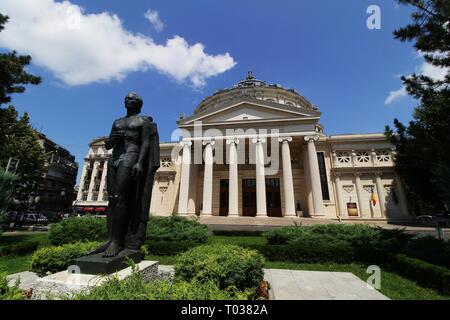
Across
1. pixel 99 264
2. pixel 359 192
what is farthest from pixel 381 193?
pixel 99 264

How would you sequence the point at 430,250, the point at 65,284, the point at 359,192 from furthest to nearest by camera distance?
the point at 359,192 < the point at 430,250 < the point at 65,284

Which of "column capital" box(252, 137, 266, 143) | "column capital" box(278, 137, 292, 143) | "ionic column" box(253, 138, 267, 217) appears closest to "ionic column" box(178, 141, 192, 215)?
"column capital" box(252, 137, 266, 143)

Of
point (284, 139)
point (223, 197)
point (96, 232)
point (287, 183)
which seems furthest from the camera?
point (223, 197)

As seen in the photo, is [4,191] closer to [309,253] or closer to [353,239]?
[309,253]

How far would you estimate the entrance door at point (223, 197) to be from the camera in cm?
3323

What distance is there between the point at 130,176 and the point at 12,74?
50.7 ft

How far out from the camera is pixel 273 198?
32531 millimetres

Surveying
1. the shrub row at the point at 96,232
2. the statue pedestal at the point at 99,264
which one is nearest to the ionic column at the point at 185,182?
the shrub row at the point at 96,232

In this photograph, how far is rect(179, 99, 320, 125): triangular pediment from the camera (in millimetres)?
28623

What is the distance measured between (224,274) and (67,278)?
2.79 meters

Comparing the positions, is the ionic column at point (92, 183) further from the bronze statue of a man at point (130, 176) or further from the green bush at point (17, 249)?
the bronze statue of a man at point (130, 176)

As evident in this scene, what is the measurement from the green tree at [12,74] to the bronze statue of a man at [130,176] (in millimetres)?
13715

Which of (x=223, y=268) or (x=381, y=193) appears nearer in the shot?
(x=223, y=268)

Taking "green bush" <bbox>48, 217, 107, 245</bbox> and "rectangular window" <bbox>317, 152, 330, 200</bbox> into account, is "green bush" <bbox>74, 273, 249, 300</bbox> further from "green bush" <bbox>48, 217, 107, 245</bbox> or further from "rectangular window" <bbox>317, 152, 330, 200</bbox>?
"rectangular window" <bbox>317, 152, 330, 200</bbox>
